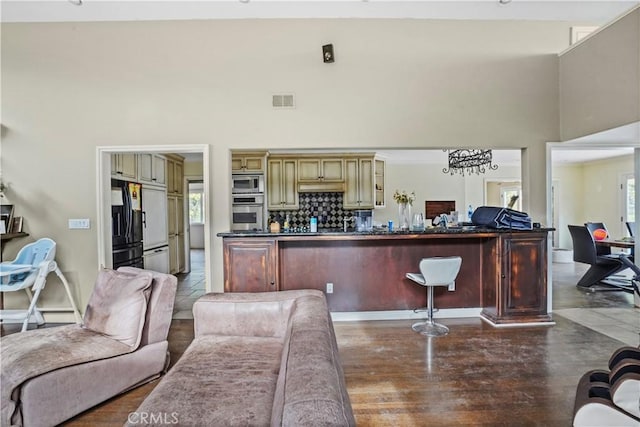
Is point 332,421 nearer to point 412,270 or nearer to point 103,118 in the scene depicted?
point 412,270

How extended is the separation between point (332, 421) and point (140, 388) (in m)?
2.13

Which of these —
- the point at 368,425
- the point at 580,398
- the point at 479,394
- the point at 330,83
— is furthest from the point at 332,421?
the point at 330,83

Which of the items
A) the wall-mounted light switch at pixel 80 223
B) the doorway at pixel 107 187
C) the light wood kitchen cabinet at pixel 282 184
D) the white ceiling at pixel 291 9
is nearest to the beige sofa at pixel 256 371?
the doorway at pixel 107 187

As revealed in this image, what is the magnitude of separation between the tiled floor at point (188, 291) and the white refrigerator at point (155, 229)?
1.57ft

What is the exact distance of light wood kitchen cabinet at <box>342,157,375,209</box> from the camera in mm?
6551

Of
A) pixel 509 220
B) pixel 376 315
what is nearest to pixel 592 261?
pixel 509 220

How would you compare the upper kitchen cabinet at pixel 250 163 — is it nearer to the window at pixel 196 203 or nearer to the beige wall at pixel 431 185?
the beige wall at pixel 431 185

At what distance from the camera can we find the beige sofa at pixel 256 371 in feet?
3.26

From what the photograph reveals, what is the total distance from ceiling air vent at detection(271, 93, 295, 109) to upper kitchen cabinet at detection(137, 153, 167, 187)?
2424mm

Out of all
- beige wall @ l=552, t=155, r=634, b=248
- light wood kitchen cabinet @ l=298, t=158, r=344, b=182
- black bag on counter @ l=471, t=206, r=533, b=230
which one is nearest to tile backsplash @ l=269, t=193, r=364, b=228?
light wood kitchen cabinet @ l=298, t=158, r=344, b=182

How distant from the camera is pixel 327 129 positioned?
12.5 ft

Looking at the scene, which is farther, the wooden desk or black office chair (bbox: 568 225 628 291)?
black office chair (bbox: 568 225 628 291)

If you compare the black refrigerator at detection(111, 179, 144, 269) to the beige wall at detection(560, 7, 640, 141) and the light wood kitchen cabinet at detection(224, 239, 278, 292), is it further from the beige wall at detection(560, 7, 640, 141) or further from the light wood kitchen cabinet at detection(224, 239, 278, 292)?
the beige wall at detection(560, 7, 640, 141)

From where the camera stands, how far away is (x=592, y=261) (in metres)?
5.09
